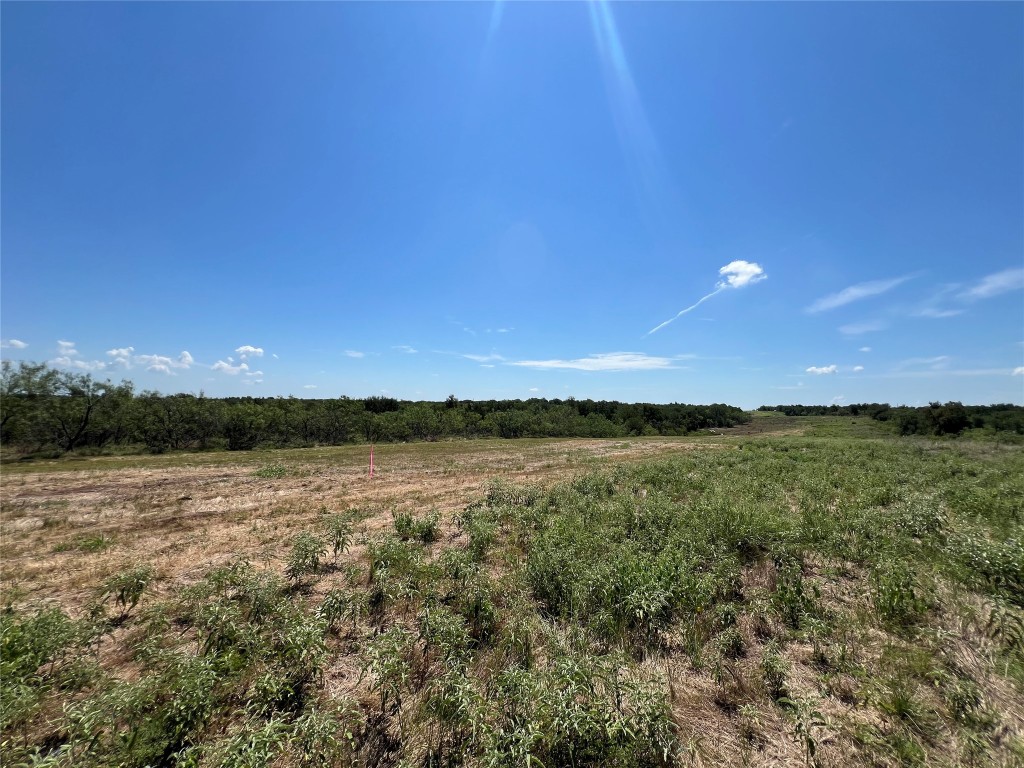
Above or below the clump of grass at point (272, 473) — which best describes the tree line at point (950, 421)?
above

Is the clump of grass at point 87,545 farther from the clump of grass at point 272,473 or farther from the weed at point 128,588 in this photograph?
the clump of grass at point 272,473

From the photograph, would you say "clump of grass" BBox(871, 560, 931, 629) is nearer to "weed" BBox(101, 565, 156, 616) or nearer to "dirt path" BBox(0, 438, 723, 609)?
"dirt path" BBox(0, 438, 723, 609)

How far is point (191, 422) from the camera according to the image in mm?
50719

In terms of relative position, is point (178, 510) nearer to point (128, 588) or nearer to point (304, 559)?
point (128, 588)

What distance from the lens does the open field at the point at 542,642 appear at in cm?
347

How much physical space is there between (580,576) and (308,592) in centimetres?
514

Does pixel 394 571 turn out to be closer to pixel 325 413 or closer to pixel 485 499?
pixel 485 499

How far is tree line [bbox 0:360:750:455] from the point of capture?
142 ft

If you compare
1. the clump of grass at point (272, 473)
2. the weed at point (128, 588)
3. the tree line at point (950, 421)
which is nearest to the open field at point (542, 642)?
the weed at point (128, 588)

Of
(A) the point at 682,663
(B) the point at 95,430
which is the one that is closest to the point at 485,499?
(A) the point at 682,663

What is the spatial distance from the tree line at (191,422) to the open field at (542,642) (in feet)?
169

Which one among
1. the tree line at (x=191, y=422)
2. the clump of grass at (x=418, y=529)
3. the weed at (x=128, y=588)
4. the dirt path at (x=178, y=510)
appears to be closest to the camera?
the weed at (x=128, y=588)

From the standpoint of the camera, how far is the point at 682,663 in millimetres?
4738

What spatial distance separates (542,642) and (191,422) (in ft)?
213
